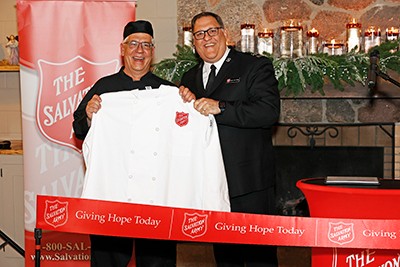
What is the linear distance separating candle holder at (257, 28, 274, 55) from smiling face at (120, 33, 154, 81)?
1185 millimetres

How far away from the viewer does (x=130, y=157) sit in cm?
294

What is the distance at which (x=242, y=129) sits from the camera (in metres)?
3.02

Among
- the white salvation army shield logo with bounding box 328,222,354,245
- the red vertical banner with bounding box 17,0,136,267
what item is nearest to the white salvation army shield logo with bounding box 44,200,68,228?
the white salvation army shield logo with bounding box 328,222,354,245

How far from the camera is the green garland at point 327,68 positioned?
383cm

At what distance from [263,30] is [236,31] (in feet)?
0.78

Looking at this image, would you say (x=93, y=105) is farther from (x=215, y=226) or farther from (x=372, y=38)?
(x=372, y=38)

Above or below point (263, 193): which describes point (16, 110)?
above

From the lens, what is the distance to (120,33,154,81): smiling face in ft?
10.1

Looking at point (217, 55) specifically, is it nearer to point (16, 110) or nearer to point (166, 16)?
point (166, 16)

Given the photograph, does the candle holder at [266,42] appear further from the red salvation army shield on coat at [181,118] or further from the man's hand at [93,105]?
the man's hand at [93,105]

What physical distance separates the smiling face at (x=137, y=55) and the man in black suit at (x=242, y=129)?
25 cm

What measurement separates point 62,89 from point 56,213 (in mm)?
1365

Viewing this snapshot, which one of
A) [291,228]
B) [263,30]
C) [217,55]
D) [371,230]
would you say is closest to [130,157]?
[217,55]

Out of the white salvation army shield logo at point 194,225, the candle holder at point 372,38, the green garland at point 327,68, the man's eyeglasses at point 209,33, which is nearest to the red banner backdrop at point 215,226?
the white salvation army shield logo at point 194,225
